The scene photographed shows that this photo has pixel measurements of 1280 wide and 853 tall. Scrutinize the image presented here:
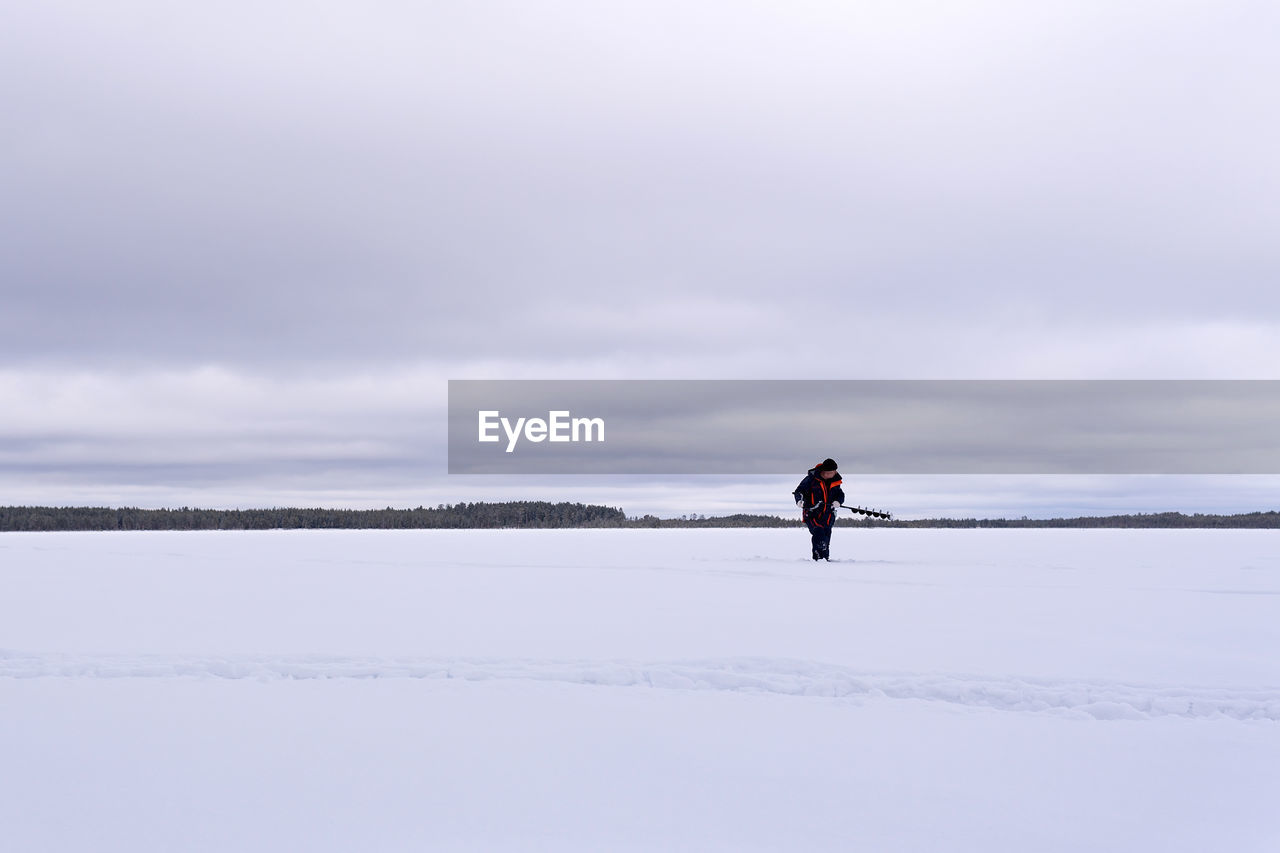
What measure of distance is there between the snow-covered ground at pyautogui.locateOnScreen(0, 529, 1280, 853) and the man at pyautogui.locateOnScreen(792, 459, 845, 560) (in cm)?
712

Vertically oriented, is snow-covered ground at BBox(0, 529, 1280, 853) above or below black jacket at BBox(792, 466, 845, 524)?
below

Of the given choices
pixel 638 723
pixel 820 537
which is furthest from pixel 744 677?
pixel 820 537

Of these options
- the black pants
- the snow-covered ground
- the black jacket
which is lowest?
the snow-covered ground

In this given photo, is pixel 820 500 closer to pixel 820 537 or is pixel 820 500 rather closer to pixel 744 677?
pixel 820 537

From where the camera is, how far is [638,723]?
5.94 meters

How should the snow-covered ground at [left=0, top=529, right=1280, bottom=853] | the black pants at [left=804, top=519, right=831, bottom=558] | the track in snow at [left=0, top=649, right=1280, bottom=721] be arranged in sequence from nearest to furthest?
the snow-covered ground at [left=0, top=529, right=1280, bottom=853] → the track in snow at [left=0, top=649, right=1280, bottom=721] → the black pants at [left=804, top=519, right=831, bottom=558]

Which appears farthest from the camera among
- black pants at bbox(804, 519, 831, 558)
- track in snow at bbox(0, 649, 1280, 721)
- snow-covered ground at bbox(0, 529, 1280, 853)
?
black pants at bbox(804, 519, 831, 558)

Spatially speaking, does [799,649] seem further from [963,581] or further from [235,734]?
[963,581]

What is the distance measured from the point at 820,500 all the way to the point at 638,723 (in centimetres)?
1424

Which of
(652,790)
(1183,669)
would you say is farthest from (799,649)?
(652,790)

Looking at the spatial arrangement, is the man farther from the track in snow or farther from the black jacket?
the track in snow

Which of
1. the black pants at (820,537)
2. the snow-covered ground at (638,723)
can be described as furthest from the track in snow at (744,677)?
the black pants at (820,537)

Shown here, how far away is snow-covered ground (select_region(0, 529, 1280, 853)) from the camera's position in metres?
4.32

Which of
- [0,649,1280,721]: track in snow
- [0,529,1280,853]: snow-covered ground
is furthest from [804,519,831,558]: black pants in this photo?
[0,649,1280,721]: track in snow
